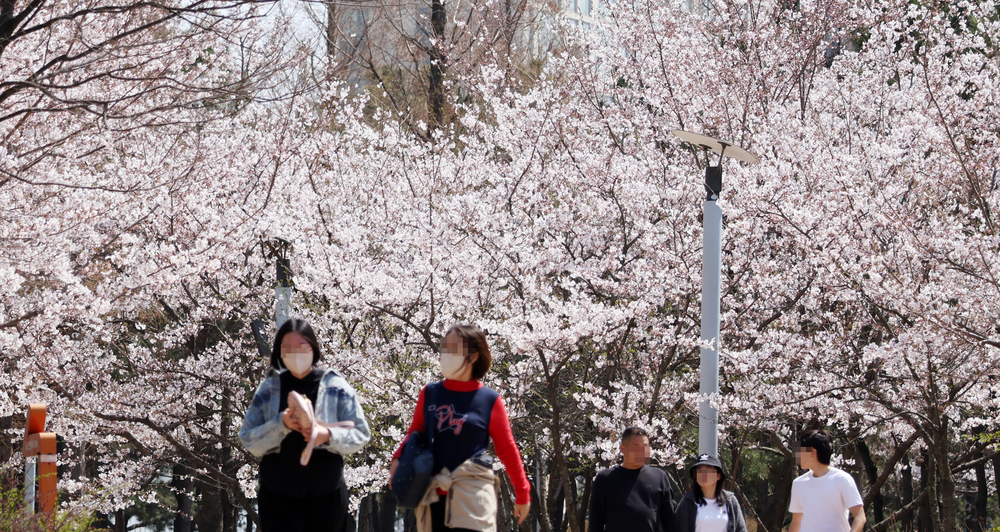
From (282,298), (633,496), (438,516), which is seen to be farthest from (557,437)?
(438,516)

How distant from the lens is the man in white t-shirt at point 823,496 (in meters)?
5.01

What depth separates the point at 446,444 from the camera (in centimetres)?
369

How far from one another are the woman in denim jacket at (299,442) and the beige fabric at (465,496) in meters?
0.35

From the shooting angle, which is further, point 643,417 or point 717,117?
point 717,117

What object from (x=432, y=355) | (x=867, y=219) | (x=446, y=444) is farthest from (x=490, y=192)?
(x=446, y=444)

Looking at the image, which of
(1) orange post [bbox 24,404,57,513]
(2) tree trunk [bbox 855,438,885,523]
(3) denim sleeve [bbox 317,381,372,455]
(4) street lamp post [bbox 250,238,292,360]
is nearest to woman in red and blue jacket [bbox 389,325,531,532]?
(3) denim sleeve [bbox 317,381,372,455]

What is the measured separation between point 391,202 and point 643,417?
4.69m

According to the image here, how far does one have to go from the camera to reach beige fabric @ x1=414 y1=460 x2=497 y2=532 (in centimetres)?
364

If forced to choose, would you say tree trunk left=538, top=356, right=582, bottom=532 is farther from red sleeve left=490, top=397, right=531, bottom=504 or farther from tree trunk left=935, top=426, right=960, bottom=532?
red sleeve left=490, top=397, right=531, bottom=504

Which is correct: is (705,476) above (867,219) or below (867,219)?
below

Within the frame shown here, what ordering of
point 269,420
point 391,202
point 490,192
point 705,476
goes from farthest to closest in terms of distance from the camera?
point 391,202 → point 490,192 → point 705,476 → point 269,420

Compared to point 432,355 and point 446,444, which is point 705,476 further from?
point 432,355

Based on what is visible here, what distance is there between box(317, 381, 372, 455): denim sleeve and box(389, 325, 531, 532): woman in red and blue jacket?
0.17 m

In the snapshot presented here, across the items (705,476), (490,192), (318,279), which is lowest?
(705,476)
